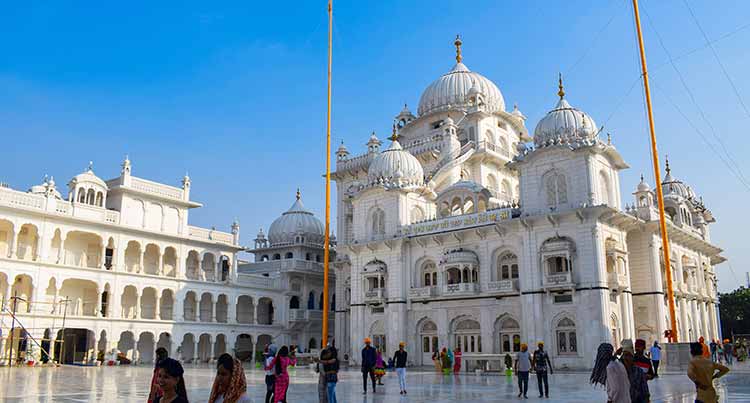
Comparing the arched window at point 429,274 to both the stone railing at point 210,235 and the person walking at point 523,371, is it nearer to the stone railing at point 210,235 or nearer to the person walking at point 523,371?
the stone railing at point 210,235

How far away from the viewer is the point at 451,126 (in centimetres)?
4619

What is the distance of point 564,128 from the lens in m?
34.7

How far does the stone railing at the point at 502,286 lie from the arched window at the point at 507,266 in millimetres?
733

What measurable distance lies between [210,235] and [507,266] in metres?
24.3

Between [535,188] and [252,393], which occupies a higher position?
[535,188]

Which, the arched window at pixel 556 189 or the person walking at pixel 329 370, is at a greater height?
the arched window at pixel 556 189

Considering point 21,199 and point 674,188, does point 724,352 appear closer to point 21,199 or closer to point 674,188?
point 674,188

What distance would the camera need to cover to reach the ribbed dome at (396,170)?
4184 centimetres

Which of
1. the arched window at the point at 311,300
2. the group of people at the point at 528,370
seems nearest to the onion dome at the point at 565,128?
the group of people at the point at 528,370

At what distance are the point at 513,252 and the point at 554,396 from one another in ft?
63.8

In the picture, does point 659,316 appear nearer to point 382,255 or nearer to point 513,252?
point 513,252

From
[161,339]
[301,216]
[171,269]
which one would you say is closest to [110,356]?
[161,339]

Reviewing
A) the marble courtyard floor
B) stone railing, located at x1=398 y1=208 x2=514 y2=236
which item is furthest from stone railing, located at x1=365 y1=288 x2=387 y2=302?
the marble courtyard floor

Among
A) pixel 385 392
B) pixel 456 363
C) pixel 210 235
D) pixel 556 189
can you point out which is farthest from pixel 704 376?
pixel 210 235
